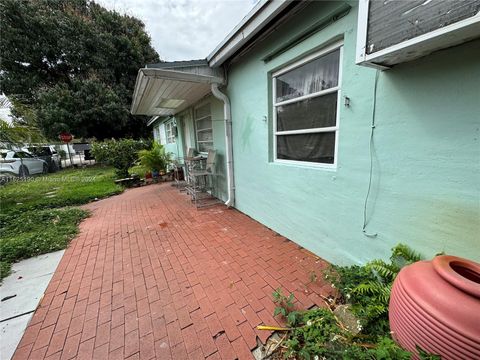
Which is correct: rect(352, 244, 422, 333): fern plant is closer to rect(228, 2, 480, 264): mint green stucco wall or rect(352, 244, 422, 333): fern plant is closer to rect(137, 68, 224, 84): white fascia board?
rect(228, 2, 480, 264): mint green stucco wall

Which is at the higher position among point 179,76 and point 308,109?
point 179,76

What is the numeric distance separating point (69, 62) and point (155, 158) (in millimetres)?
12113

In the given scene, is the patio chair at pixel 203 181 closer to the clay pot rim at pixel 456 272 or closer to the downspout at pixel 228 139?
the downspout at pixel 228 139

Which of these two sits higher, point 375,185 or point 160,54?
point 160,54

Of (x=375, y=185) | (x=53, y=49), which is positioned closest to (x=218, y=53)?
A: (x=375, y=185)

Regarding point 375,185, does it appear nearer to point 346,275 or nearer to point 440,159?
point 440,159

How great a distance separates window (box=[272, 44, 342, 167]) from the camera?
2.26m

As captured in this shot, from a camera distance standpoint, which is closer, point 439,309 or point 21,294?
point 439,309

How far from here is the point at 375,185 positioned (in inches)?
74.6

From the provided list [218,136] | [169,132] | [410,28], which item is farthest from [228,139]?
[169,132]

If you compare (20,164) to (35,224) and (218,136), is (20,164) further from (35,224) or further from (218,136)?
(218,136)

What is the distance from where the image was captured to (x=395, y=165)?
1.72m

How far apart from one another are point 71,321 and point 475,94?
11.9ft

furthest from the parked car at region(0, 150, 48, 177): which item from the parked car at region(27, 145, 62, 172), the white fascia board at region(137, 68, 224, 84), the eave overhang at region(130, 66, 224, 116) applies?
the white fascia board at region(137, 68, 224, 84)
